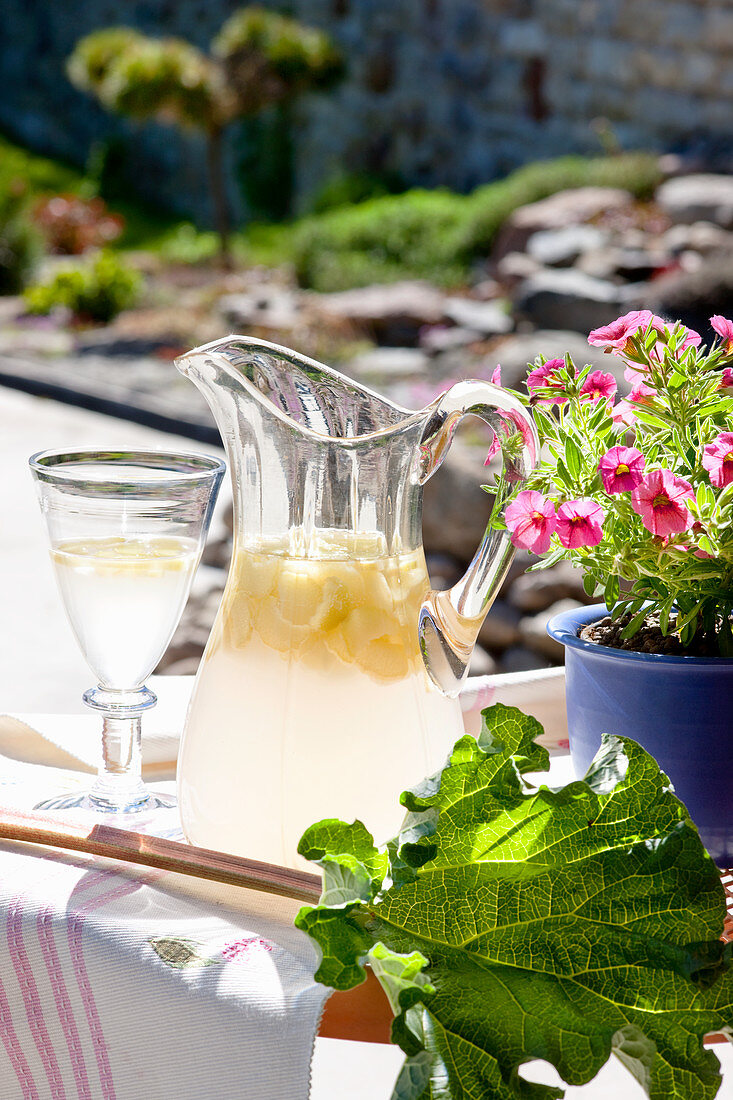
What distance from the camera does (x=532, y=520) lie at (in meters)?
0.81

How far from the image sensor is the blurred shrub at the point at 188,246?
43.7 feet

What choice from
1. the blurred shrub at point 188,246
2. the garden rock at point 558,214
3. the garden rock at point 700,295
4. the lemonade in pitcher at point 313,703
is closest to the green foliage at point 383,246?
the garden rock at point 558,214

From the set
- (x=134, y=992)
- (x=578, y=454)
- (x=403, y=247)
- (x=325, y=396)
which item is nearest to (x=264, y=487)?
(x=325, y=396)

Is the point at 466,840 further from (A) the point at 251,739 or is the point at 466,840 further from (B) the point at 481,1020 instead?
(A) the point at 251,739

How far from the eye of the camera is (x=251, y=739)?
2.71 ft

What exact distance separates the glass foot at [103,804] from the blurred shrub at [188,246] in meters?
12.6

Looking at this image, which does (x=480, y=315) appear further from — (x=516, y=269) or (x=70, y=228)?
(x=70, y=228)

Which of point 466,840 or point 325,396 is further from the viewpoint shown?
point 325,396

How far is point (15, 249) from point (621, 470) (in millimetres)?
12044

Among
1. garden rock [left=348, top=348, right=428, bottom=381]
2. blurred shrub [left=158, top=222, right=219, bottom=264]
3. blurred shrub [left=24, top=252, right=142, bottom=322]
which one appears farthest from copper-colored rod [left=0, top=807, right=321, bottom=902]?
blurred shrub [left=158, top=222, right=219, bottom=264]

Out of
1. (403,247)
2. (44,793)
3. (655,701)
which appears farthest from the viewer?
(403,247)

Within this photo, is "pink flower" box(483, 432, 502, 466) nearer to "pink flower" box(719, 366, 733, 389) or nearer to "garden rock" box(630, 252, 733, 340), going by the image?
"pink flower" box(719, 366, 733, 389)

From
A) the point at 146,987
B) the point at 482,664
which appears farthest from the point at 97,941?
the point at 482,664

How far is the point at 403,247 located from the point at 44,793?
33.3 ft
